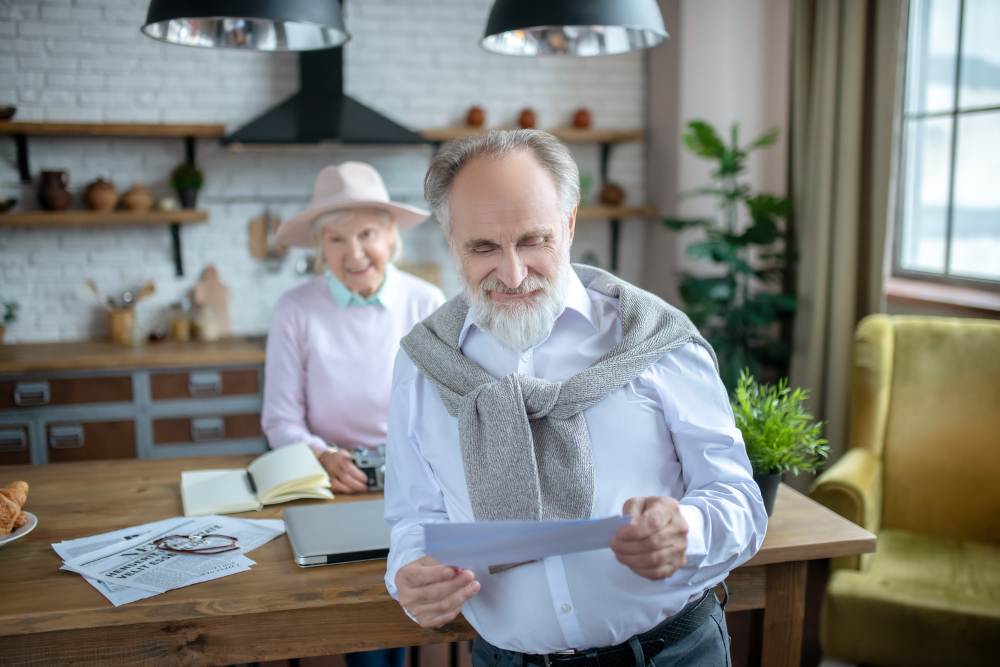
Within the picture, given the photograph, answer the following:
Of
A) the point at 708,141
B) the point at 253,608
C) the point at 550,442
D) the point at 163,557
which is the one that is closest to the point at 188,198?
the point at 708,141

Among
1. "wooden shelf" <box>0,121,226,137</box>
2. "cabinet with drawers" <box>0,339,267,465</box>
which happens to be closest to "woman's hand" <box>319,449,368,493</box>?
"cabinet with drawers" <box>0,339,267,465</box>

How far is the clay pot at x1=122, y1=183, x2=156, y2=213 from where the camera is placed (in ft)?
12.5

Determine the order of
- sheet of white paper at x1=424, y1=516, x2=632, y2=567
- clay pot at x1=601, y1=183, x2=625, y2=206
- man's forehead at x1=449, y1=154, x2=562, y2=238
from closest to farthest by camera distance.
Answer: sheet of white paper at x1=424, y1=516, x2=632, y2=567
man's forehead at x1=449, y1=154, x2=562, y2=238
clay pot at x1=601, y1=183, x2=625, y2=206

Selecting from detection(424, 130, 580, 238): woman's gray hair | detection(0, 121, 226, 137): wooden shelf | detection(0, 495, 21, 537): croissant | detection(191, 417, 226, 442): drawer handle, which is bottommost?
detection(191, 417, 226, 442): drawer handle

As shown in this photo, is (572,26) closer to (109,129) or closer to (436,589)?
(436,589)

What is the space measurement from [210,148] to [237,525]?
2994mm

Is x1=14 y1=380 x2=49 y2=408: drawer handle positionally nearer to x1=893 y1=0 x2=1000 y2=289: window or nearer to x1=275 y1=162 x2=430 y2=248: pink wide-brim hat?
x1=275 y1=162 x2=430 y2=248: pink wide-brim hat

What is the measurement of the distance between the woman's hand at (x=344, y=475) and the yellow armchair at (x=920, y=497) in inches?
53.0

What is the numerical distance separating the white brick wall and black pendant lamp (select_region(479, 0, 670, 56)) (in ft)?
7.54

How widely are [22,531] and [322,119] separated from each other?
2.65 metres

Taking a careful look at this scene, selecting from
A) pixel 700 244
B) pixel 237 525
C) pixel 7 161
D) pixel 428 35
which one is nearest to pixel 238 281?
pixel 7 161

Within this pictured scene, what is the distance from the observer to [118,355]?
3514 millimetres

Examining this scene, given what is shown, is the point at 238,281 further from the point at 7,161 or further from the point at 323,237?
the point at 323,237

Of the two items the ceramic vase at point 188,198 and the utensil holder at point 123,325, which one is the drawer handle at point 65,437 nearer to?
the utensil holder at point 123,325
